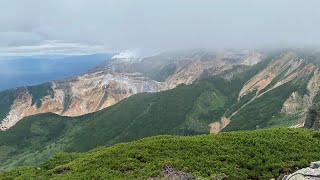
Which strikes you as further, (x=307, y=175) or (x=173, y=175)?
(x=173, y=175)

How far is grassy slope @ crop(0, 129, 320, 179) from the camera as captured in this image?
52281mm

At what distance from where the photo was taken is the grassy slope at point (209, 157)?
52281mm

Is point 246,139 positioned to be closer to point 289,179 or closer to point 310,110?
point 289,179

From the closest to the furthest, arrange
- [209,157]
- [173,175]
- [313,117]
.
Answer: [173,175]
[209,157]
[313,117]

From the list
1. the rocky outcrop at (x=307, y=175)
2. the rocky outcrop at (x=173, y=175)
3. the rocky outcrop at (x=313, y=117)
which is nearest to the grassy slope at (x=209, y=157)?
the rocky outcrop at (x=173, y=175)

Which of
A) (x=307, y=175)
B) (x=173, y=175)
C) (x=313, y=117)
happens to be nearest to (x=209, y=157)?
(x=173, y=175)

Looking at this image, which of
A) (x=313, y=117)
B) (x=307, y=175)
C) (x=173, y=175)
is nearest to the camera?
(x=307, y=175)

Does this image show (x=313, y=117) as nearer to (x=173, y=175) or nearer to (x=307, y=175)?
(x=173, y=175)

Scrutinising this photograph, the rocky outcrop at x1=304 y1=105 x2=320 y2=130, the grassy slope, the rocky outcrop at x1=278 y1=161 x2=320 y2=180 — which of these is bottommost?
the rocky outcrop at x1=304 y1=105 x2=320 y2=130

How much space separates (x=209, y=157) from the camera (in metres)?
55.9

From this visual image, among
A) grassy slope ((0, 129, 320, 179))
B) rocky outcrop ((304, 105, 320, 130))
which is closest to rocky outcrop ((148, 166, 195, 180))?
grassy slope ((0, 129, 320, 179))

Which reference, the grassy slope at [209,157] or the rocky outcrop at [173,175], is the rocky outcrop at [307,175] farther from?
the rocky outcrop at [173,175]

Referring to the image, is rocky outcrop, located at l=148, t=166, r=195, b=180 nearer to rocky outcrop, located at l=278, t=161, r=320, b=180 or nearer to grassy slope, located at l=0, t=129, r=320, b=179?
grassy slope, located at l=0, t=129, r=320, b=179

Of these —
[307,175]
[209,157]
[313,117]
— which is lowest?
[313,117]
